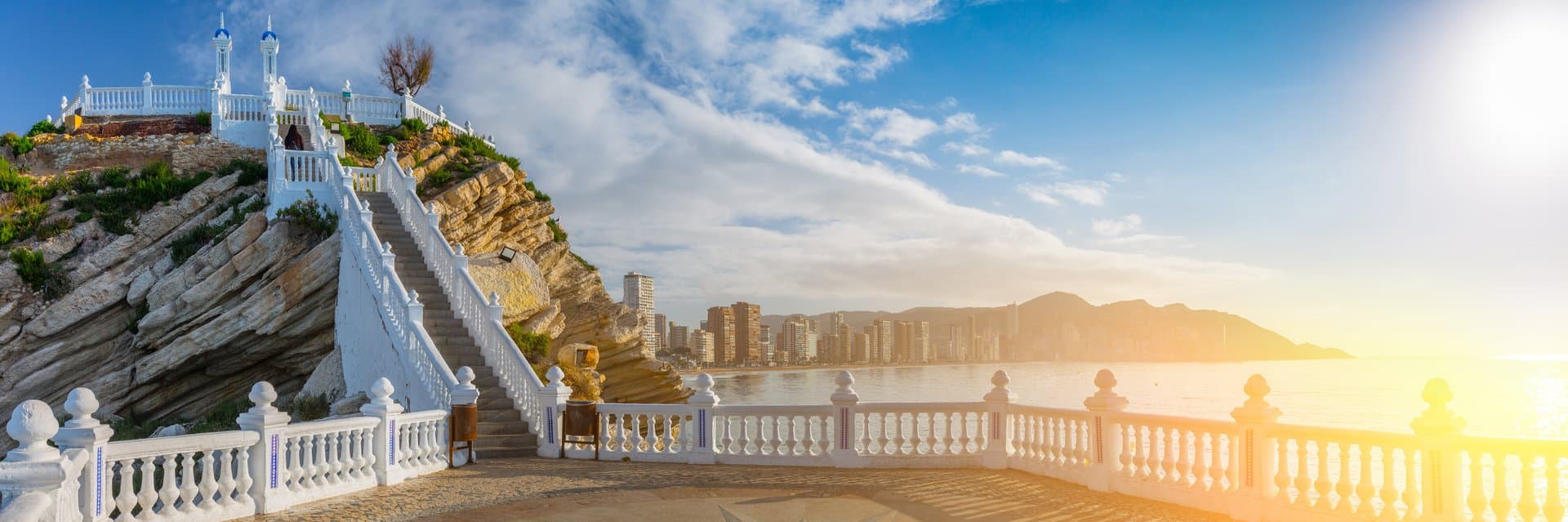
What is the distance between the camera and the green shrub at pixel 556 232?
2669 centimetres

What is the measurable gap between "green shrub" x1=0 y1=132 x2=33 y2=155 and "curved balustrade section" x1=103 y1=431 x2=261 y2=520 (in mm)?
23759

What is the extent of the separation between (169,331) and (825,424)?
15.2 metres

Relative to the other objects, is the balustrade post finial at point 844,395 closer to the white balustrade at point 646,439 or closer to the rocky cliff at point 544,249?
the white balustrade at point 646,439

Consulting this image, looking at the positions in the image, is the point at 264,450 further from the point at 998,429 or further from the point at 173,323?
the point at 173,323

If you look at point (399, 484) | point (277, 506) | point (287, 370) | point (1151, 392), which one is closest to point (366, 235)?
point (287, 370)

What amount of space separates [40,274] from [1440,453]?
25837 mm

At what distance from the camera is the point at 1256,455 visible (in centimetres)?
827

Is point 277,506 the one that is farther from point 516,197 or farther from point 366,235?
point 516,197

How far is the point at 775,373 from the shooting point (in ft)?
467

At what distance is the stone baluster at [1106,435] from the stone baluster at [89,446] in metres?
8.60

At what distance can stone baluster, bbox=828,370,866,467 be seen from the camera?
1138 centimetres

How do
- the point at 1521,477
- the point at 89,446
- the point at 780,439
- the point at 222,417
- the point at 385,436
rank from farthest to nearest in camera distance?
the point at 222,417
the point at 780,439
the point at 385,436
the point at 89,446
the point at 1521,477

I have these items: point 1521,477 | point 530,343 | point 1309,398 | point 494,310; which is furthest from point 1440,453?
point 1309,398

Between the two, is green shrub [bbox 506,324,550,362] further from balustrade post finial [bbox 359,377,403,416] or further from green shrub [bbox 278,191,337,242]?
balustrade post finial [bbox 359,377,403,416]
